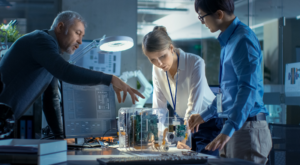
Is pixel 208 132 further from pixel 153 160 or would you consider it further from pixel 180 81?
pixel 153 160

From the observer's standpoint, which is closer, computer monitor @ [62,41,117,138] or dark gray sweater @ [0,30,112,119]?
dark gray sweater @ [0,30,112,119]

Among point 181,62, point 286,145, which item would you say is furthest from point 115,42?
point 286,145

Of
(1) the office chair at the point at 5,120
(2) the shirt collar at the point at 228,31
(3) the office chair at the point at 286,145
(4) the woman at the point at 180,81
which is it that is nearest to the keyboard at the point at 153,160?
(1) the office chair at the point at 5,120

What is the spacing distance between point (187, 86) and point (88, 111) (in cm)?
73

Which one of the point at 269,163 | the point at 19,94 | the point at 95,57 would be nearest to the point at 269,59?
the point at 269,163

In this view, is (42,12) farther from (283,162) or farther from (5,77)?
(283,162)

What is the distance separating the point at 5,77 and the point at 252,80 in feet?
4.45

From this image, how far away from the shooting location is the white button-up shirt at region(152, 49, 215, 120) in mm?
1897

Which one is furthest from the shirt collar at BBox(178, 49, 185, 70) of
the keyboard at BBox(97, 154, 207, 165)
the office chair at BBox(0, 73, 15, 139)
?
the office chair at BBox(0, 73, 15, 139)

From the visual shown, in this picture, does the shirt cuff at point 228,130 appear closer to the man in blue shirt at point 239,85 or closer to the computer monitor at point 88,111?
the man in blue shirt at point 239,85

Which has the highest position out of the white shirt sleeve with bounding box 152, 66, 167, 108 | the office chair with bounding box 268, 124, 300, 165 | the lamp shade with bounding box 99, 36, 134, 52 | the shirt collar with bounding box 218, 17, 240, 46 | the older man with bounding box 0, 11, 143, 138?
the lamp shade with bounding box 99, 36, 134, 52

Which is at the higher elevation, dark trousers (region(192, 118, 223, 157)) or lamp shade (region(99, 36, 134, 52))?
lamp shade (region(99, 36, 134, 52))

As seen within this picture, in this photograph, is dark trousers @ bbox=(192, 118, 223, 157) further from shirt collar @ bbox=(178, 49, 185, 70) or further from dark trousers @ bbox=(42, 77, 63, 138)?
dark trousers @ bbox=(42, 77, 63, 138)

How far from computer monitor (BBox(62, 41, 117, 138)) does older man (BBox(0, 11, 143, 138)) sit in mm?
191
